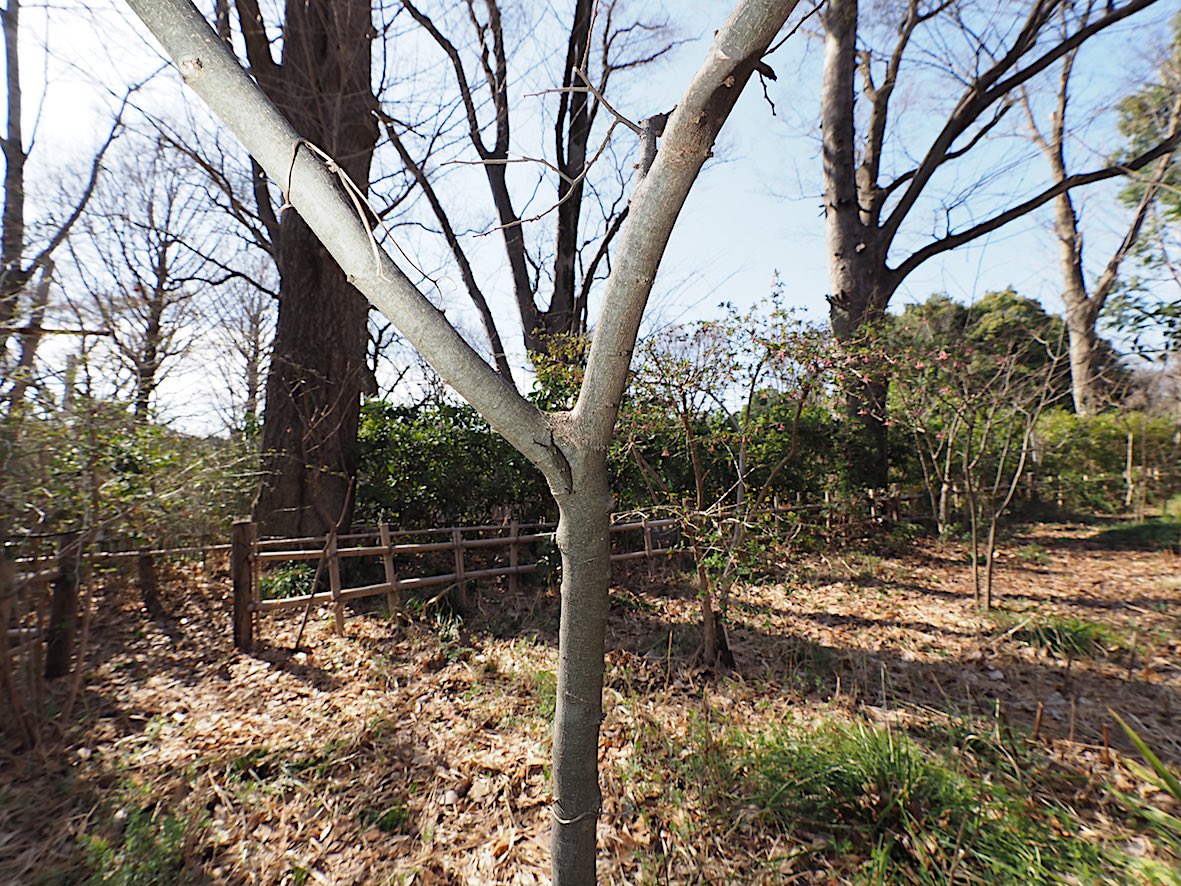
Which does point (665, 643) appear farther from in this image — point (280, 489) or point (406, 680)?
point (280, 489)

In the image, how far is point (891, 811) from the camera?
7.30 feet

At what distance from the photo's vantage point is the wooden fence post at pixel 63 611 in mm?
3119

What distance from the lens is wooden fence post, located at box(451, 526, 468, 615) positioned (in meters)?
4.92

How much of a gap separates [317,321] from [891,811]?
583 centimetres

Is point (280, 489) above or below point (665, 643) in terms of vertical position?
above

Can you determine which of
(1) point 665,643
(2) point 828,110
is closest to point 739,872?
(1) point 665,643

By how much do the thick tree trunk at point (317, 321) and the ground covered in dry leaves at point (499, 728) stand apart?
111cm

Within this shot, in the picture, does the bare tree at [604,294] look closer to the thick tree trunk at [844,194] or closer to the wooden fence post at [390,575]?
the wooden fence post at [390,575]

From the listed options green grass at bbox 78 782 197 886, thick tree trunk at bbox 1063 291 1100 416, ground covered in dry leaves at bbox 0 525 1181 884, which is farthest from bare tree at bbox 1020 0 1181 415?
green grass at bbox 78 782 197 886

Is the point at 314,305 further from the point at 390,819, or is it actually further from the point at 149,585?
the point at 390,819

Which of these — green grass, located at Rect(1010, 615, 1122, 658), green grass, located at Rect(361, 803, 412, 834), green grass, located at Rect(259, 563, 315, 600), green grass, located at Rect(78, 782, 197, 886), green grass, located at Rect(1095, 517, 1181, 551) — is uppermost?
green grass, located at Rect(259, 563, 315, 600)

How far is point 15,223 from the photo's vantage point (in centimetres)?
758

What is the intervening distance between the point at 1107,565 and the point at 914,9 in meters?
8.70

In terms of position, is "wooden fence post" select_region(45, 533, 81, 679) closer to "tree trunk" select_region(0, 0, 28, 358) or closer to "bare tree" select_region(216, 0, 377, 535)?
"bare tree" select_region(216, 0, 377, 535)
